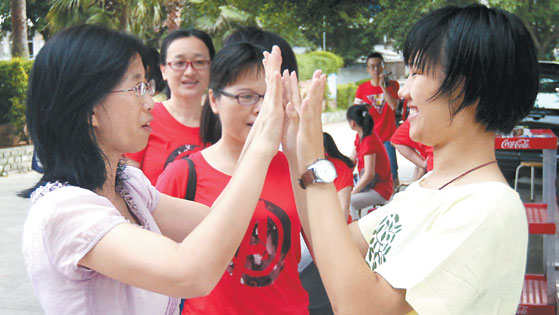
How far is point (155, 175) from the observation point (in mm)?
3080

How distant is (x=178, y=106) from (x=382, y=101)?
16.6 ft

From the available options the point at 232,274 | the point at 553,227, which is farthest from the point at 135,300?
the point at 553,227

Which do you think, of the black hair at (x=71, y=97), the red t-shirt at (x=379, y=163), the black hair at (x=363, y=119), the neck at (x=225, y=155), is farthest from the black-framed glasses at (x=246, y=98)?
the black hair at (x=363, y=119)

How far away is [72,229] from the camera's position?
137cm

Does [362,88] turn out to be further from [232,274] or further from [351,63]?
[351,63]

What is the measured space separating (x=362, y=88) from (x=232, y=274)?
20.7 feet

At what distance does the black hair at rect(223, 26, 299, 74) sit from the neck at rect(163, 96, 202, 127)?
0.56 m

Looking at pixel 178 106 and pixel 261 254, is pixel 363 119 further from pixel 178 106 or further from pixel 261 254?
pixel 261 254

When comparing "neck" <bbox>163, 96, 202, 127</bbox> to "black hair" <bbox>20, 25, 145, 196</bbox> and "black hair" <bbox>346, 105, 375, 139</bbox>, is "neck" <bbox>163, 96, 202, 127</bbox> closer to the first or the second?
"black hair" <bbox>20, 25, 145, 196</bbox>

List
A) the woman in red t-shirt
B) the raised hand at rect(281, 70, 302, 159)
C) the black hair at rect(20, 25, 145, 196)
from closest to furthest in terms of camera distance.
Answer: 1. the black hair at rect(20, 25, 145, 196)
2. the raised hand at rect(281, 70, 302, 159)
3. the woman in red t-shirt

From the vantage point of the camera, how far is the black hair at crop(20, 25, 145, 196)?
1461 millimetres

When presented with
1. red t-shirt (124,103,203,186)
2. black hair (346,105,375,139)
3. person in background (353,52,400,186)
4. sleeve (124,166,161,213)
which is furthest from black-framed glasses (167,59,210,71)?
person in background (353,52,400,186)

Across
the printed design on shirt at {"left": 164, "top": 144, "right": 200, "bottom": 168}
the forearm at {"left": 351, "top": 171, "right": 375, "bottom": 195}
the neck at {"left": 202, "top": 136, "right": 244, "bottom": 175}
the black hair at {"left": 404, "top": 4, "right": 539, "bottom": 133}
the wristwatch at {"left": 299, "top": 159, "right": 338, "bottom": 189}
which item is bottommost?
the forearm at {"left": 351, "top": 171, "right": 375, "bottom": 195}

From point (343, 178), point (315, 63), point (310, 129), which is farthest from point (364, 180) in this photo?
point (315, 63)
